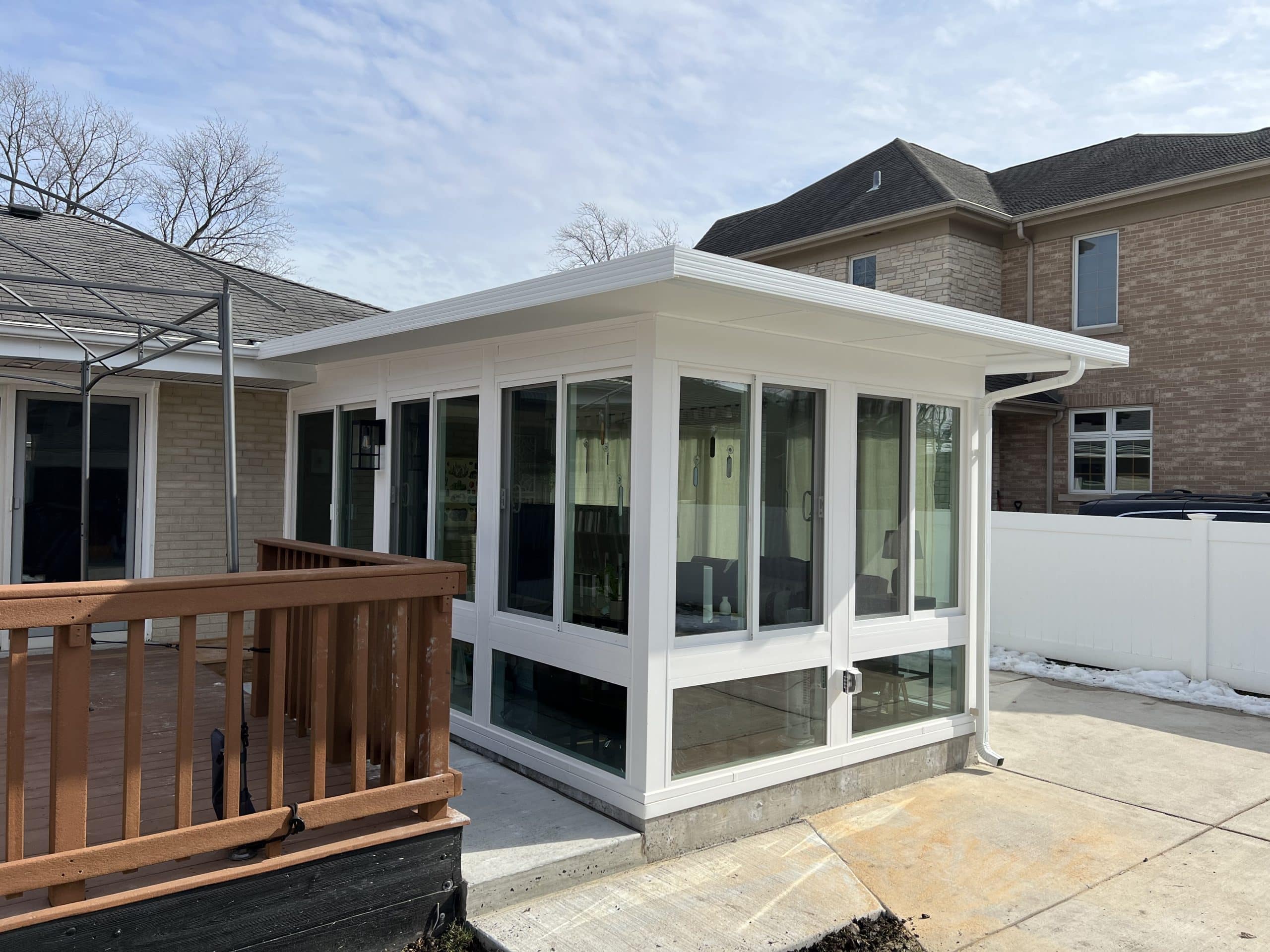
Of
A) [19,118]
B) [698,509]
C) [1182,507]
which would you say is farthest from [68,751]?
[19,118]

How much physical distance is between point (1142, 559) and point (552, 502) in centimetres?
615

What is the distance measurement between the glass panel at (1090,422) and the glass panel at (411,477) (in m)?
11.2

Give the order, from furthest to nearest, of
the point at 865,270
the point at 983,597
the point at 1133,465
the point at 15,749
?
the point at 865,270 → the point at 1133,465 → the point at 983,597 → the point at 15,749

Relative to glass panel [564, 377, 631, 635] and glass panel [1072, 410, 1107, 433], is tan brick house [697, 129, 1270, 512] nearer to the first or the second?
glass panel [1072, 410, 1107, 433]

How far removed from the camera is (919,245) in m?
13.9

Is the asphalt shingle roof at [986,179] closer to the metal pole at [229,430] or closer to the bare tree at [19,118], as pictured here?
the metal pole at [229,430]

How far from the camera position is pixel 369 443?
5.98 metres

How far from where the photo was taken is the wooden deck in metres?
2.92

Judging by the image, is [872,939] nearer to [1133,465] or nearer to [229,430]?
[229,430]

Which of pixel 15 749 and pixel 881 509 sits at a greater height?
pixel 881 509

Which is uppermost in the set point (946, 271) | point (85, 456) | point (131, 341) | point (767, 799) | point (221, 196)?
point (221, 196)

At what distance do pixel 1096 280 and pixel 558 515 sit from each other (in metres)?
11.8

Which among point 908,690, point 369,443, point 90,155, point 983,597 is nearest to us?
point 908,690

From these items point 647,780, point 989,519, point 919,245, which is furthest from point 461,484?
point 919,245
